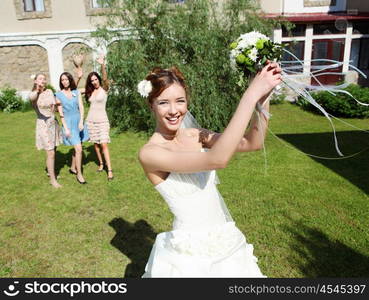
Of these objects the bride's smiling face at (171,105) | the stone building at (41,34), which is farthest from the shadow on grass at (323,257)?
the stone building at (41,34)

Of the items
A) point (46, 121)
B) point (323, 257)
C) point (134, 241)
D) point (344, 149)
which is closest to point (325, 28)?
point (344, 149)

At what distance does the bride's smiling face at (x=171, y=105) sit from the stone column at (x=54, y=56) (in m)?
17.8

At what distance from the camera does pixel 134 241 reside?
5199 mm

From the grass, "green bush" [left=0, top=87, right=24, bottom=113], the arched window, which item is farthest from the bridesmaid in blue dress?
the arched window

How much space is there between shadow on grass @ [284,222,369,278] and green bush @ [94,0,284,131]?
608 cm

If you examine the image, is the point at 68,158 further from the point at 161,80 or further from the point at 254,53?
the point at 254,53

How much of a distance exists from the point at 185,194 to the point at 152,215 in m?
3.46

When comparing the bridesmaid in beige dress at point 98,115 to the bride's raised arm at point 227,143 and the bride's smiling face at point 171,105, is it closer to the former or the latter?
the bride's smiling face at point 171,105

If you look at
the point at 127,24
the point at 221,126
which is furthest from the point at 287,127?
the point at 127,24

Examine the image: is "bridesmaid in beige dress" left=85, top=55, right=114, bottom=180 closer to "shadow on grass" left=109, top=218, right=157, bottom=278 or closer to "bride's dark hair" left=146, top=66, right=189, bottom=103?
"shadow on grass" left=109, top=218, right=157, bottom=278

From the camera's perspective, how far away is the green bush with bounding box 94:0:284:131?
1060 centimetres

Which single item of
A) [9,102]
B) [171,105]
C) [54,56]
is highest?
[171,105]

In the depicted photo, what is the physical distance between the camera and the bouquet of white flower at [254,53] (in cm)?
236

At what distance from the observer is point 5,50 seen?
18.5m
